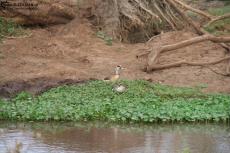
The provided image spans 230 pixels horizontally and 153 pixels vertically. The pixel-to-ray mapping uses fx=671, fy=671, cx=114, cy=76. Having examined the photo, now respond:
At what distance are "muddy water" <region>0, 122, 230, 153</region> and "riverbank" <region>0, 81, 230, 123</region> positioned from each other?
0.20 meters

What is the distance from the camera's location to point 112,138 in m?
10.7

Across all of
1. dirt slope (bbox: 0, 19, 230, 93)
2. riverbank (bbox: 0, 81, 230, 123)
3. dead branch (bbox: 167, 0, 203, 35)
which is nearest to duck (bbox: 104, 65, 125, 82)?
dirt slope (bbox: 0, 19, 230, 93)

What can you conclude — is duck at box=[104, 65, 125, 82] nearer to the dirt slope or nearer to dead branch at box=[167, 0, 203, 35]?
the dirt slope

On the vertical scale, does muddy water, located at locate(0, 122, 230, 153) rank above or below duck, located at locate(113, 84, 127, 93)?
below

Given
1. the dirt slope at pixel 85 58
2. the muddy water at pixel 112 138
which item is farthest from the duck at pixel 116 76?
the muddy water at pixel 112 138

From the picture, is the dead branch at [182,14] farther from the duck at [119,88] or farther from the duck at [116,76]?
the duck at [119,88]

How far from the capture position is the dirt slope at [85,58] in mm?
14391

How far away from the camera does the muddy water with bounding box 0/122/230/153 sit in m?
9.88

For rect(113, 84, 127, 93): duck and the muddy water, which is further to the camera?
rect(113, 84, 127, 93): duck

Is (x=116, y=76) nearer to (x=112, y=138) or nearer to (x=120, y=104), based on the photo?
(x=120, y=104)

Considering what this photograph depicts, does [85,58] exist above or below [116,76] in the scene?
above

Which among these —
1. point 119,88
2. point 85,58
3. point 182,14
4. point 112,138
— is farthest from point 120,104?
point 182,14

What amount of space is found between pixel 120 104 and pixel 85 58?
3.48m

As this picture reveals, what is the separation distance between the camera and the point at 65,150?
9.78 meters
